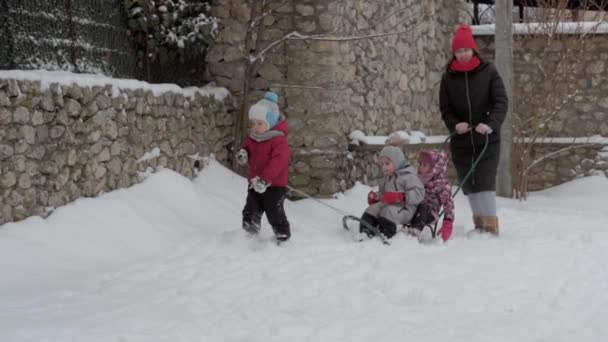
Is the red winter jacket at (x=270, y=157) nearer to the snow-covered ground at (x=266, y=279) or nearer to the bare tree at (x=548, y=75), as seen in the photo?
the snow-covered ground at (x=266, y=279)

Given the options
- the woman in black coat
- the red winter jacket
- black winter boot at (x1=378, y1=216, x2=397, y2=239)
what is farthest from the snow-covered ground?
the red winter jacket

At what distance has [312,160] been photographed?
27.5 feet

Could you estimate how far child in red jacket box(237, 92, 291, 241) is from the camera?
600cm

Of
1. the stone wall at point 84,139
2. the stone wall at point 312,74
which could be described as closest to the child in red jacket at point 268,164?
the stone wall at point 84,139

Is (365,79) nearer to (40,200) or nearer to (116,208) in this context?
(116,208)

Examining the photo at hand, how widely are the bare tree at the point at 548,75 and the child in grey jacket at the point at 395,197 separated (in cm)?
486

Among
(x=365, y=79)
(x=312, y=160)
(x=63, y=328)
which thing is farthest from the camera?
(x=365, y=79)

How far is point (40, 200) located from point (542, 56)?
8011 mm

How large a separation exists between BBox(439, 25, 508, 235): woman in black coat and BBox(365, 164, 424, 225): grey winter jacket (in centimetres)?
46

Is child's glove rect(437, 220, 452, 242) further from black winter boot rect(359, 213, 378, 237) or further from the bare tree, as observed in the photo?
the bare tree

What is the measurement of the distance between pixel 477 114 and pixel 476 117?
1.0 inches

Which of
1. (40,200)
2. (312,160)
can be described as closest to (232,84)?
(312,160)

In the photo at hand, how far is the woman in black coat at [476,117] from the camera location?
636 centimetres

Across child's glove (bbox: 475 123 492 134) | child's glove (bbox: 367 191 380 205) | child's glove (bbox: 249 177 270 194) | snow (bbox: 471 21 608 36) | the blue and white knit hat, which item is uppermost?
snow (bbox: 471 21 608 36)
